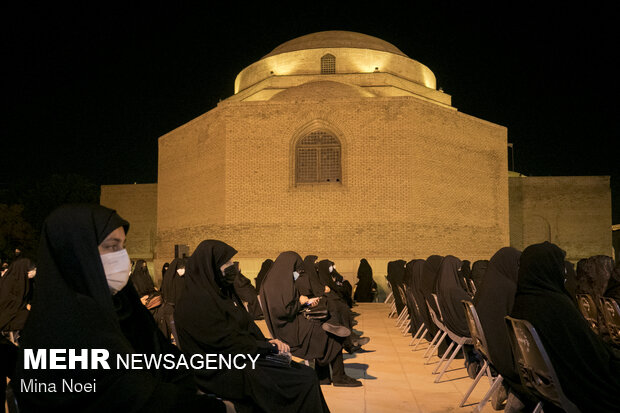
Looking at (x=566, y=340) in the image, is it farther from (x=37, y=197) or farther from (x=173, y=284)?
(x=37, y=197)

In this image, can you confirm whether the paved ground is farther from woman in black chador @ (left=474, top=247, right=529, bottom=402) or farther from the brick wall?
the brick wall

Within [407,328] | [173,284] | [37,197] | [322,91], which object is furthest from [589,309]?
[37,197]

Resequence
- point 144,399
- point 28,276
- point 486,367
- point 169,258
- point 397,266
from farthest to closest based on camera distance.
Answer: point 169,258, point 397,266, point 28,276, point 486,367, point 144,399

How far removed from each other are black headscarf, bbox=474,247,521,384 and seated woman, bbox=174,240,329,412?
1.53 metres

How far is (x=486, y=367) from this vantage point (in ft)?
16.0

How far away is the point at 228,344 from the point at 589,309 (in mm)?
3546

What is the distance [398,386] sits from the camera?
5645mm

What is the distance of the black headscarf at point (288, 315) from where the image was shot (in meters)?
5.40

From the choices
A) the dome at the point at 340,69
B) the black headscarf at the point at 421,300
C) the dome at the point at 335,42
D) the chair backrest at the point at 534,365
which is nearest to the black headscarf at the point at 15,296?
the black headscarf at the point at 421,300

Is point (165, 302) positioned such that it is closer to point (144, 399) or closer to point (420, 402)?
point (420, 402)

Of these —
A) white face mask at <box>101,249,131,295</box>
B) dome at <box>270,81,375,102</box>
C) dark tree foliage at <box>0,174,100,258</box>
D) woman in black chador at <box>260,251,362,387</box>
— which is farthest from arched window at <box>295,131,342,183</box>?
dark tree foliage at <box>0,174,100,258</box>

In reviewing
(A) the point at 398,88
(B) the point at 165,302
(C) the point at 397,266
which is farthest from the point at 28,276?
(A) the point at 398,88

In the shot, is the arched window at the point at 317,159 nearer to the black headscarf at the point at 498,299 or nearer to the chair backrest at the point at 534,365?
the black headscarf at the point at 498,299

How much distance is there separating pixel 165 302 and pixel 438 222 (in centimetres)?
1270
